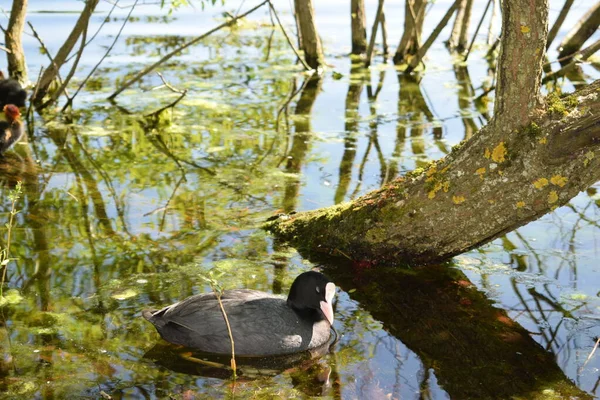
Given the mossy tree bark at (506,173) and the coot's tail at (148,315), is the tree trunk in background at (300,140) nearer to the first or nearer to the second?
the mossy tree bark at (506,173)

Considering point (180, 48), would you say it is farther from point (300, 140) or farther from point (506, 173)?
point (506, 173)

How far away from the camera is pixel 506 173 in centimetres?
479

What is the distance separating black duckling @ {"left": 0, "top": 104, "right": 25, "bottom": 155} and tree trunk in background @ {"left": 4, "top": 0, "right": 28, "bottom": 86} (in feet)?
7.44

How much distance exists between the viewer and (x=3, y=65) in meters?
11.4

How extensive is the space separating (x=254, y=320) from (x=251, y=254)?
133cm

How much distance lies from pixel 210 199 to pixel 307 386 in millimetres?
3057

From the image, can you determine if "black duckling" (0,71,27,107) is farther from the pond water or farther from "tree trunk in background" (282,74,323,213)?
"tree trunk in background" (282,74,323,213)

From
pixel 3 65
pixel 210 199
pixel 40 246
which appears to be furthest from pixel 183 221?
pixel 3 65

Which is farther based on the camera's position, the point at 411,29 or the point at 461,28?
the point at 461,28

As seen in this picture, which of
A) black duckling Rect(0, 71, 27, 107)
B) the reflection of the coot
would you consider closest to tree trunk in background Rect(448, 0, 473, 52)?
black duckling Rect(0, 71, 27, 107)

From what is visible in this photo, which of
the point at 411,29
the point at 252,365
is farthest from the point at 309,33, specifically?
the point at 252,365

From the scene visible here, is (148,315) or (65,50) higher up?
(65,50)

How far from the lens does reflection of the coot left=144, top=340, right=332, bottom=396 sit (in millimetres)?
4098

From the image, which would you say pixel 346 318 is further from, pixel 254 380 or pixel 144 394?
pixel 144 394
